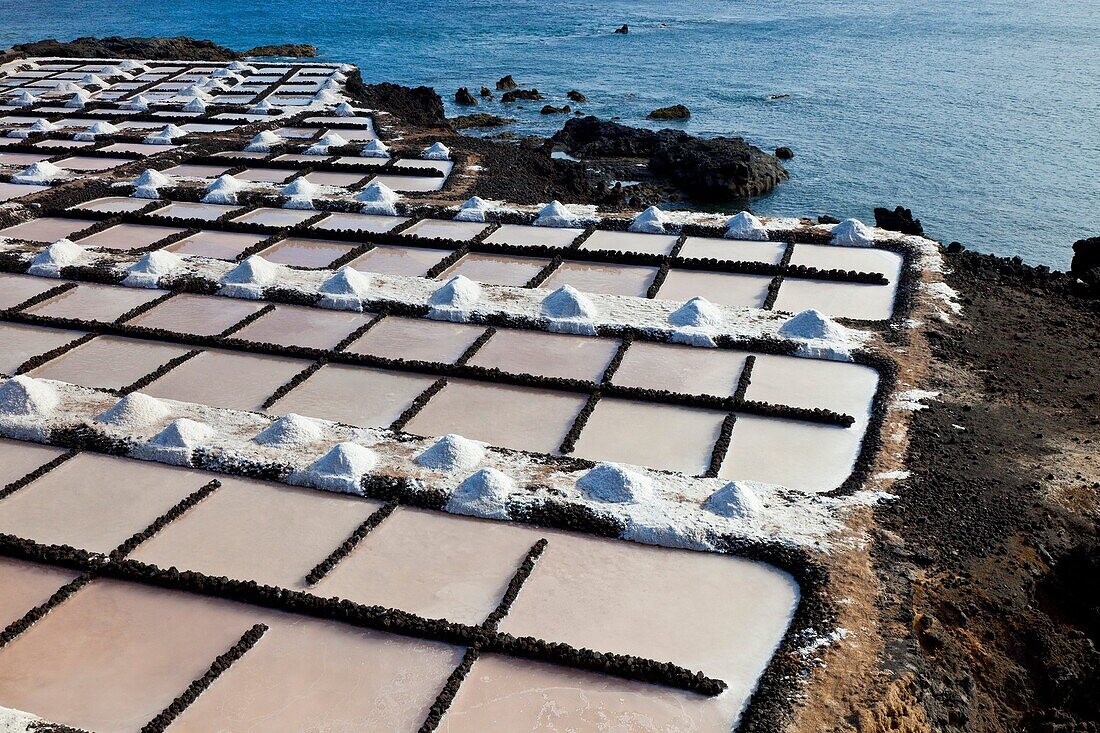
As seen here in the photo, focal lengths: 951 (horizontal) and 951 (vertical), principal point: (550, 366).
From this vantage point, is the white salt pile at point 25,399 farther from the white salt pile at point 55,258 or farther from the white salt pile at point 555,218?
the white salt pile at point 555,218

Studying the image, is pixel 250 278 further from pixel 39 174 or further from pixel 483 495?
pixel 39 174

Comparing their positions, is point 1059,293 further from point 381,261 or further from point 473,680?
point 473,680

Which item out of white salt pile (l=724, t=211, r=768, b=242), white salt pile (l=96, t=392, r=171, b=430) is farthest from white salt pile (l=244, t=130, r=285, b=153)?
white salt pile (l=96, t=392, r=171, b=430)

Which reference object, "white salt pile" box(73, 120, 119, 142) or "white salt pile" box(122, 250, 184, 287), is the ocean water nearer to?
"white salt pile" box(73, 120, 119, 142)

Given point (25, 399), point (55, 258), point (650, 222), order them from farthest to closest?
point (650, 222)
point (55, 258)
point (25, 399)

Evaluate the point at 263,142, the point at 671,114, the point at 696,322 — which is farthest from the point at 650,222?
the point at 671,114

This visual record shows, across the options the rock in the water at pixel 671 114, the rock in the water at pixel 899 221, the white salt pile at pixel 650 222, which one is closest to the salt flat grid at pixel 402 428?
the white salt pile at pixel 650 222
